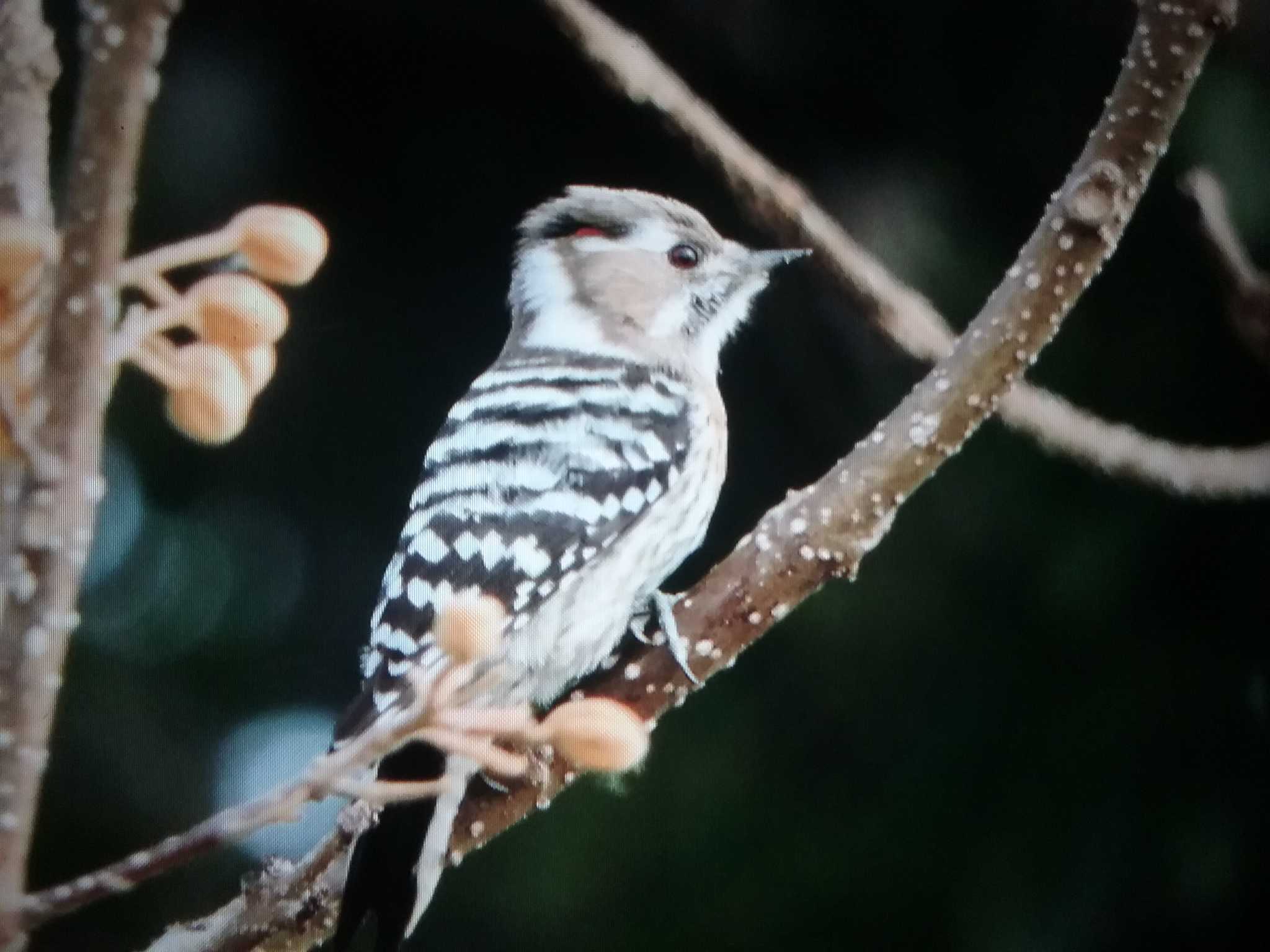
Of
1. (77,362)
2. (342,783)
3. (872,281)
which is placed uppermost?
(872,281)

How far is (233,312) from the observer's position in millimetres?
534

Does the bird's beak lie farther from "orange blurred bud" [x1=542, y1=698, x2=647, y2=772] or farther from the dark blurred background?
"orange blurred bud" [x1=542, y1=698, x2=647, y2=772]

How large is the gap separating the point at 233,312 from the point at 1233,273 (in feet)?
Result: 2.19

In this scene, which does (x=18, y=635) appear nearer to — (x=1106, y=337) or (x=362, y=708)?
(x=362, y=708)

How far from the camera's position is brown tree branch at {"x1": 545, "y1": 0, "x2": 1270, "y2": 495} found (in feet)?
2.71

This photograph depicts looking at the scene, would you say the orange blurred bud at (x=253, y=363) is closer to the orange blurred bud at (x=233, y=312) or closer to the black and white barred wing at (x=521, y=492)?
the orange blurred bud at (x=233, y=312)

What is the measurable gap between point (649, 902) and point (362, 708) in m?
0.25

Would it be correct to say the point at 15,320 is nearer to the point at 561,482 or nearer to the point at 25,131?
the point at 25,131

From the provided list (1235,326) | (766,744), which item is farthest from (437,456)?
(1235,326)

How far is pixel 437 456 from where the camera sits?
0.79 metres

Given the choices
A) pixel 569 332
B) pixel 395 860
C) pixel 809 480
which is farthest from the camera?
pixel 569 332

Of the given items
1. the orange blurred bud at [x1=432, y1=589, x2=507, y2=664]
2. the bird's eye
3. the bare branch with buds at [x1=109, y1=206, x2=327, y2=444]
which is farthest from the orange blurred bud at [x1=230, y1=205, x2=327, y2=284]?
the bird's eye

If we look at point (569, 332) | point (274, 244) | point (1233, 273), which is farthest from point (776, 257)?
point (274, 244)

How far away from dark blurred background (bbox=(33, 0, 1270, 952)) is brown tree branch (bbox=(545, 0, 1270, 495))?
0.5 inches
